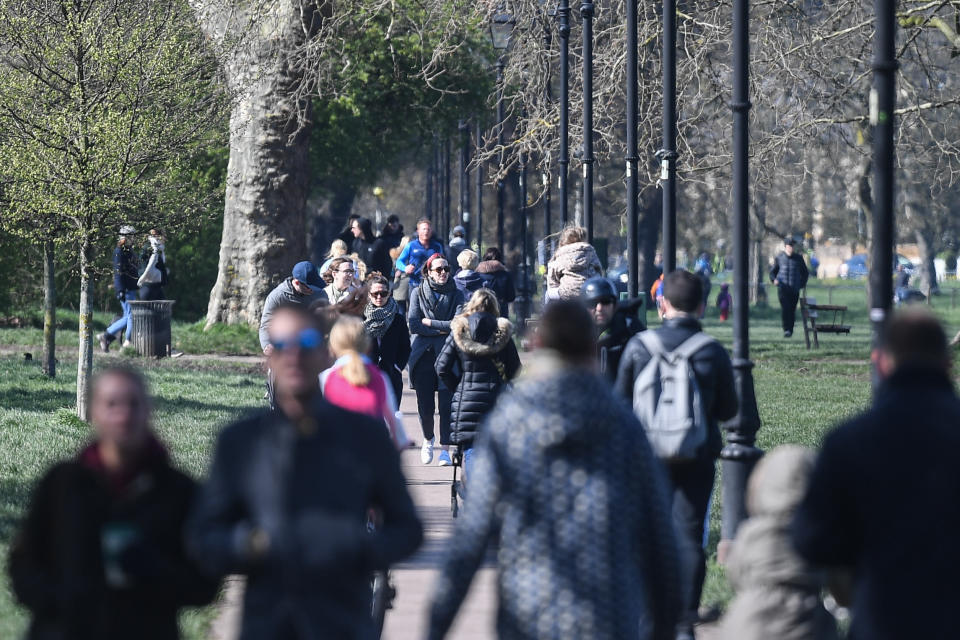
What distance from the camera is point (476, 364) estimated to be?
33.7 feet

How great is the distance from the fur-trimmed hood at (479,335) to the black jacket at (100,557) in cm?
621

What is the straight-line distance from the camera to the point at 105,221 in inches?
608

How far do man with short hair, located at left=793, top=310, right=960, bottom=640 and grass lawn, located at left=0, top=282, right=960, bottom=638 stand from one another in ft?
12.7

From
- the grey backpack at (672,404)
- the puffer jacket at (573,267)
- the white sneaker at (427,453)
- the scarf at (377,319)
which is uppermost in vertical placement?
the puffer jacket at (573,267)

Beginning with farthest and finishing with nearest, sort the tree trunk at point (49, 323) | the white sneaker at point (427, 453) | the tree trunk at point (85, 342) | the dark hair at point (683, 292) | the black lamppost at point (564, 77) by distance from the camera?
the black lamppost at point (564, 77)
the tree trunk at point (49, 323)
the tree trunk at point (85, 342)
the white sneaker at point (427, 453)
the dark hair at point (683, 292)

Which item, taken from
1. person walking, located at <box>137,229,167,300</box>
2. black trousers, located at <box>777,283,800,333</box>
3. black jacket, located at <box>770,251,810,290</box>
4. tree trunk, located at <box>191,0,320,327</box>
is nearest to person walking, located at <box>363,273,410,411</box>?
person walking, located at <box>137,229,167,300</box>

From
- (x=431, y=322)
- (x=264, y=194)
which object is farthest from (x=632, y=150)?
(x=264, y=194)

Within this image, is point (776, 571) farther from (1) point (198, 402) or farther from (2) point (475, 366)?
(1) point (198, 402)

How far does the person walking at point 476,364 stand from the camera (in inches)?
397

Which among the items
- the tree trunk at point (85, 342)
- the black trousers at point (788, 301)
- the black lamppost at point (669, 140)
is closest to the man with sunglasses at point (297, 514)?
the black lamppost at point (669, 140)

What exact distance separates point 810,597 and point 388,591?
8.52 ft

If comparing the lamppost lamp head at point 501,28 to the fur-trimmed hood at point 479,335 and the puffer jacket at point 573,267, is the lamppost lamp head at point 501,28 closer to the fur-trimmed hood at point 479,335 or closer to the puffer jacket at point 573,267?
the puffer jacket at point 573,267

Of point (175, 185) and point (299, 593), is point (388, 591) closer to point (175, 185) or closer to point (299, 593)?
point (299, 593)

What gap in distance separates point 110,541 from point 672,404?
10.7 ft
